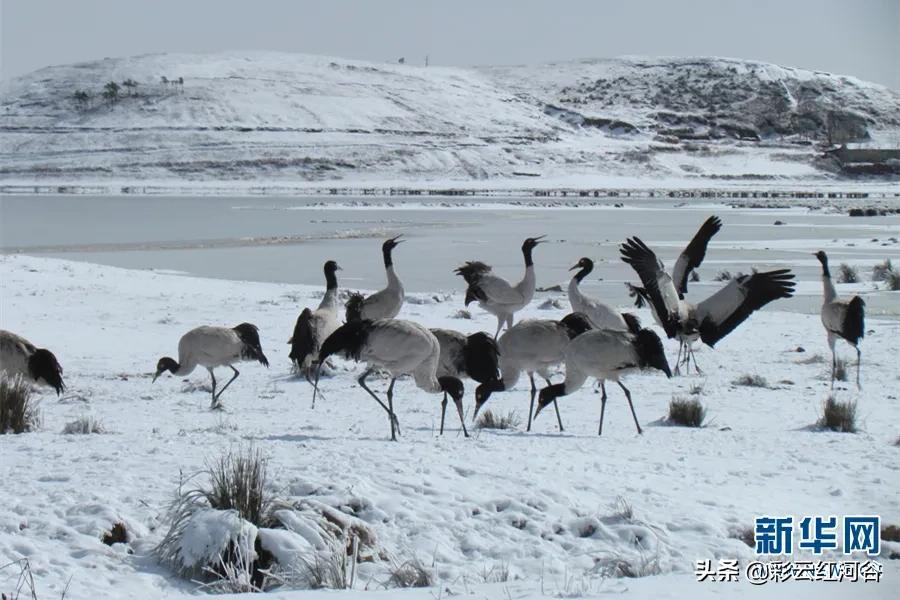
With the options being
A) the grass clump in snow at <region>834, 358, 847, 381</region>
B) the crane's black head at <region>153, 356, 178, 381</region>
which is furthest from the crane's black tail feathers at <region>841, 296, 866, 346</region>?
the crane's black head at <region>153, 356, 178, 381</region>

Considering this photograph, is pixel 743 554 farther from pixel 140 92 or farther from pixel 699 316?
pixel 140 92

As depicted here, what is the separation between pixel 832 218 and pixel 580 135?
335ft

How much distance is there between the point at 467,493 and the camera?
6.88 metres

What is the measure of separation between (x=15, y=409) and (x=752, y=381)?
7.25 metres

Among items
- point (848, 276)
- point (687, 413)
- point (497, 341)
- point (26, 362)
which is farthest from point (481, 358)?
point (848, 276)

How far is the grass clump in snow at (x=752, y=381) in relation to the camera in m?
12.2

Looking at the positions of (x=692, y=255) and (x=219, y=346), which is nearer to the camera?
→ (x=219, y=346)

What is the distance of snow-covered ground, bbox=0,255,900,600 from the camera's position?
19.1 feet

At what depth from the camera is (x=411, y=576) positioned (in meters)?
5.68

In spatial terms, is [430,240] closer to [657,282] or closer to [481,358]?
[657,282]

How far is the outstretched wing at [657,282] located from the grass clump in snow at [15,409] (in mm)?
6182

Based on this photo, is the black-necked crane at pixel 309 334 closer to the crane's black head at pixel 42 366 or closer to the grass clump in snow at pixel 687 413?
the crane's black head at pixel 42 366

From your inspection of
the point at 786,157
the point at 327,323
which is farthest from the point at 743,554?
the point at 786,157

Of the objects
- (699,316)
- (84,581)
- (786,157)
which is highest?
(786,157)
